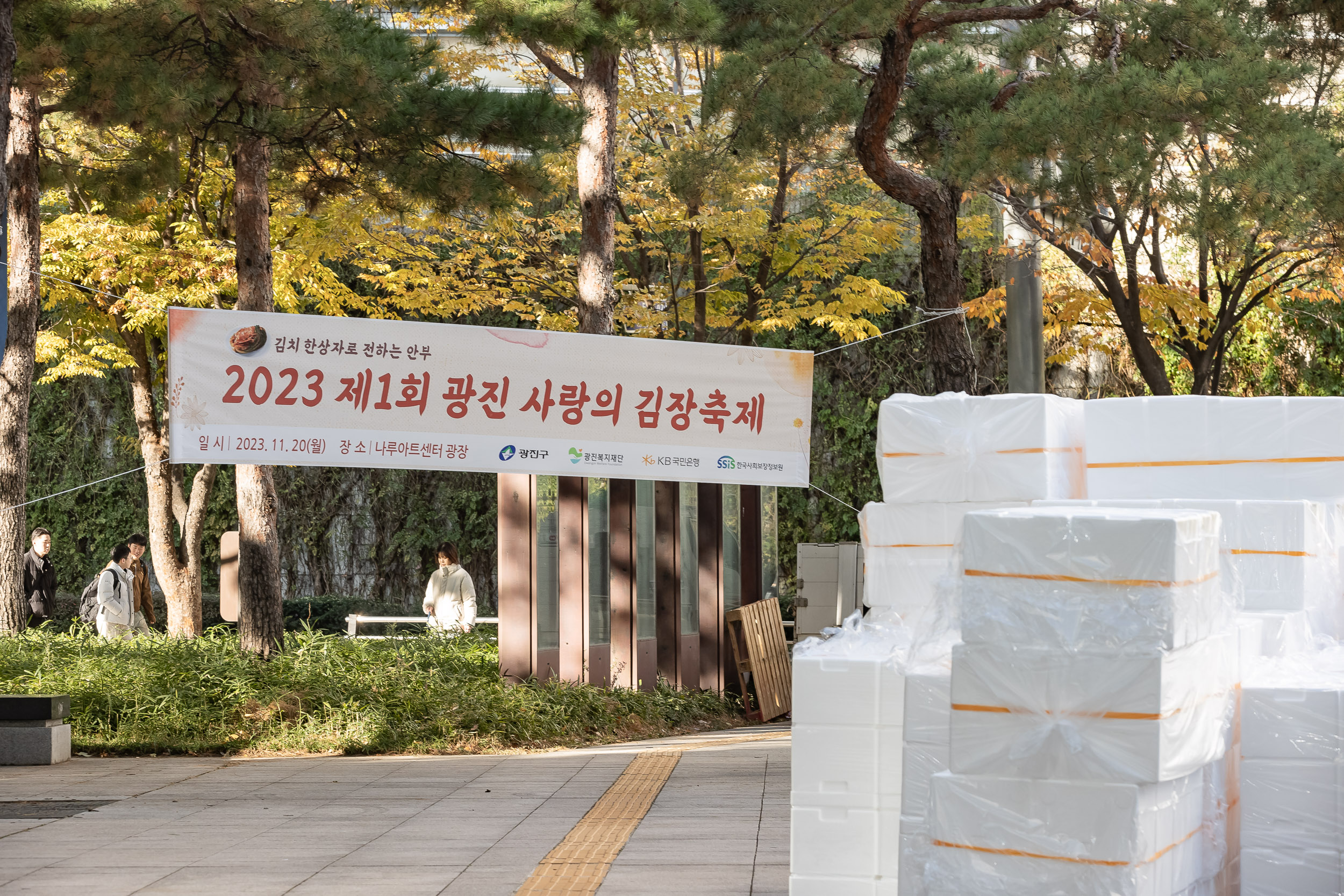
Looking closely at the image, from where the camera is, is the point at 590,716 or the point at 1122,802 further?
the point at 590,716

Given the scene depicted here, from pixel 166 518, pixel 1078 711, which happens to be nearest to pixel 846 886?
pixel 1078 711

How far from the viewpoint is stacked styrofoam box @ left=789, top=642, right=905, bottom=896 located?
14.8ft

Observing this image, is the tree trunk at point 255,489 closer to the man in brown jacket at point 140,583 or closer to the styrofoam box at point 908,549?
the man in brown jacket at point 140,583

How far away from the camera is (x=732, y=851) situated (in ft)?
19.1

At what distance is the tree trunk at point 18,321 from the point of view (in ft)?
39.9

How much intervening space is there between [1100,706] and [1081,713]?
2.3 inches

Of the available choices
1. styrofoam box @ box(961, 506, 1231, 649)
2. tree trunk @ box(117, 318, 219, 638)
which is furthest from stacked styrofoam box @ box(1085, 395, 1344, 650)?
tree trunk @ box(117, 318, 219, 638)

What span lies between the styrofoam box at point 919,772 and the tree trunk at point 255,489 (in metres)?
8.00

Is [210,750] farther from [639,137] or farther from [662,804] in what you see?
[639,137]

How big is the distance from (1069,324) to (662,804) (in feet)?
32.2

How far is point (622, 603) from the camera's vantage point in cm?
1102

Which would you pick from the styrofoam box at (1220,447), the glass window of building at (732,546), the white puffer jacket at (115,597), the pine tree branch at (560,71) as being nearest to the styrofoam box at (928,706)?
the styrofoam box at (1220,447)

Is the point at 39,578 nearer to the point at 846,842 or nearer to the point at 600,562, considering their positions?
the point at 600,562

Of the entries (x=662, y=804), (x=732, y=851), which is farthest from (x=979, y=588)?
(x=662, y=804)
